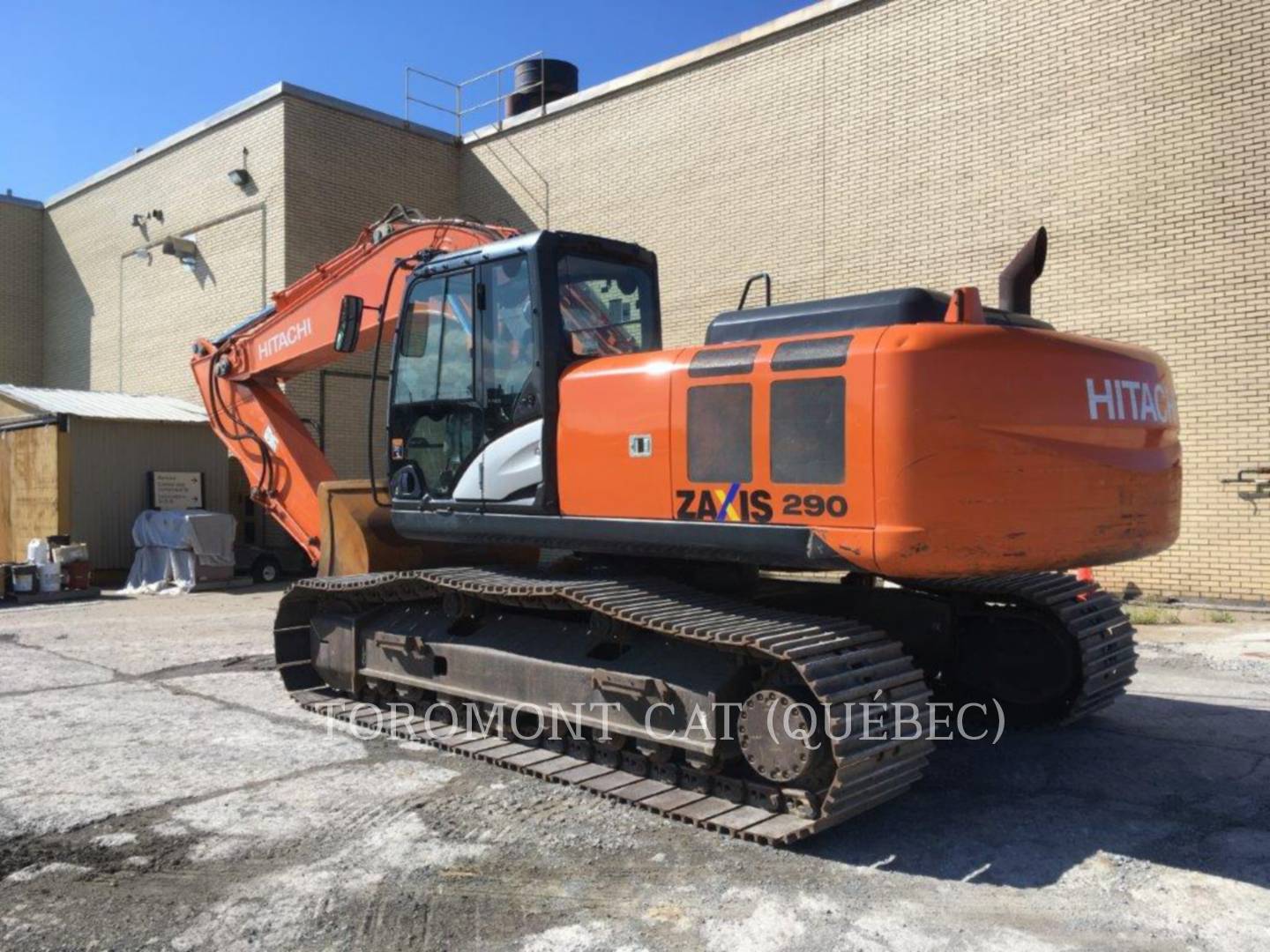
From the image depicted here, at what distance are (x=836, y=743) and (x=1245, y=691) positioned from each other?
470 centimetres

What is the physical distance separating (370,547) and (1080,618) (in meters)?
4.15

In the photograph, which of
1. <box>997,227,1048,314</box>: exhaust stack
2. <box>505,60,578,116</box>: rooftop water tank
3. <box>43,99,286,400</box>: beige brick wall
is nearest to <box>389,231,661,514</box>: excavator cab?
<box>997,227,1048,314</box>: exhaust stack

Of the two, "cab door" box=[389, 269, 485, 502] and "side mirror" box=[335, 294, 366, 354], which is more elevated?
"side mirror" box=[335, 294, 366, 354]

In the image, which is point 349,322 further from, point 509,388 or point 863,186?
point 863,186

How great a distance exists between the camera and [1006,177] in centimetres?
1245

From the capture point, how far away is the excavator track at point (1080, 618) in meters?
5.68

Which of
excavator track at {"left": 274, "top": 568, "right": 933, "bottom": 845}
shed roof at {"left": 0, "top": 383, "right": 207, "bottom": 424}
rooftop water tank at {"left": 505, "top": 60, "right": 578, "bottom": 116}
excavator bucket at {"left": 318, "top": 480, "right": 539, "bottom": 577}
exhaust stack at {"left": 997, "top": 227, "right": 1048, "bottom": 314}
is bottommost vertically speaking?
excavator track at {"left": 274, "top": 568, "right": 933, "bottom": 845}

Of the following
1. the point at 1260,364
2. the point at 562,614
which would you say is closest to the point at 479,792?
the point at 562,614

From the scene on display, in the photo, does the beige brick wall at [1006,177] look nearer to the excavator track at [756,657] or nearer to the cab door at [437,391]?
the excavator track at [756,657]

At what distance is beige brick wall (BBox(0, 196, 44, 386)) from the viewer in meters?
23.7

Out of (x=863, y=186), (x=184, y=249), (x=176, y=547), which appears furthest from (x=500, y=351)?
(x=184, y=249)

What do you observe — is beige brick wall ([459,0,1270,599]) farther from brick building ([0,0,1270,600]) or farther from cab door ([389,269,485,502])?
cab door ([389,269,485,502])

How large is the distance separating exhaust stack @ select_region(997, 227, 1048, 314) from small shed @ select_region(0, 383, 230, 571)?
13.5m

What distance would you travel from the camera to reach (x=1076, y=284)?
11906 mm
